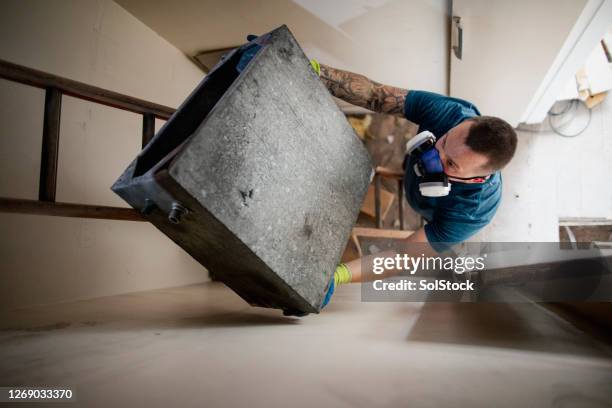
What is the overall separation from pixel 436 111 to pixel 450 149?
349mm

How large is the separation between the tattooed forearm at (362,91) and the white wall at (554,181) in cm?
263

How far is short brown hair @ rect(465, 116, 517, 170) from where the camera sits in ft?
5.33

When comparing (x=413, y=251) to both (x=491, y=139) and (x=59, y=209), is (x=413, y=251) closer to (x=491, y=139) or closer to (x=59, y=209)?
(x=491, y=139)

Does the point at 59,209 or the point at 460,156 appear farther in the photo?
the point at 460,156

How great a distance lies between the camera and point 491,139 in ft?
5.32

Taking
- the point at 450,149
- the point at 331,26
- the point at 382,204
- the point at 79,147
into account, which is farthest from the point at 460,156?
the point at 382,204

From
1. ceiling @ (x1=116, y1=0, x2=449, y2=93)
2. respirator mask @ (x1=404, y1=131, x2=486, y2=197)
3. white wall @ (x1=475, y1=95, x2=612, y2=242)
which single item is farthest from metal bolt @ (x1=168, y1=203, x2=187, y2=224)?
white wall @ (x1=475, y1=95, x2=612, y2=242)

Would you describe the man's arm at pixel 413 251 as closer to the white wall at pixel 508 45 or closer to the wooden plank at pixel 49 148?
the white wall at pixel 508 45

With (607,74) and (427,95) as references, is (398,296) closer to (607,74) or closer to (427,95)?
(427,95)

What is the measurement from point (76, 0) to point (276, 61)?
55.6 inches

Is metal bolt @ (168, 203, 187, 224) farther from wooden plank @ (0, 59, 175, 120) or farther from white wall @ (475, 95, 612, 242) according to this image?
white wall @ (475, 95, 612, 242)

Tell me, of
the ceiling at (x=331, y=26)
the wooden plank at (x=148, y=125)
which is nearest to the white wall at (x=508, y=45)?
the ceiling at (x=331, y=26)

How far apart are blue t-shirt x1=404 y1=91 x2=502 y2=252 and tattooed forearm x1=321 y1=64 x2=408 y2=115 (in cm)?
7

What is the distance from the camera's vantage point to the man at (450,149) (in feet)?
5.43
